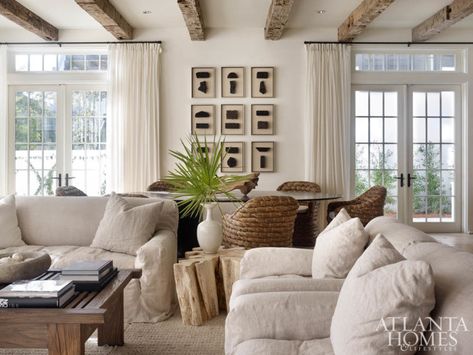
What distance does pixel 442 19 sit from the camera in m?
5.25

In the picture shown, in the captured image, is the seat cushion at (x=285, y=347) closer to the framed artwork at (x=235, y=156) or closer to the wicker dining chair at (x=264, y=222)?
the wicker dining chair at (x=264, y=222)

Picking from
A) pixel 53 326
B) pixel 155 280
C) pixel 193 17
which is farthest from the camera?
pixel 193 17

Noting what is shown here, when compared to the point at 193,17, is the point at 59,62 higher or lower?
lower

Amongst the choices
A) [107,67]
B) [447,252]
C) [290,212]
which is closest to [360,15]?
[290,212]

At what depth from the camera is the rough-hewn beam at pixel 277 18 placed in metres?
4.69

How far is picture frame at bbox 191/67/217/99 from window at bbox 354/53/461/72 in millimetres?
2055

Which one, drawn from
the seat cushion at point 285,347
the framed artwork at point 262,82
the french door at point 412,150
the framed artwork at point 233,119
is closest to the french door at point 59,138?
the framed artwork at point 233,119

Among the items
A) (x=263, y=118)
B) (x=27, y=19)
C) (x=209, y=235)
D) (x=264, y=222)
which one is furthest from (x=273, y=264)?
(x=27, y=19)

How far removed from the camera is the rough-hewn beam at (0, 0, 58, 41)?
191 inches

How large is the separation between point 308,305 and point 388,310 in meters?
0.54

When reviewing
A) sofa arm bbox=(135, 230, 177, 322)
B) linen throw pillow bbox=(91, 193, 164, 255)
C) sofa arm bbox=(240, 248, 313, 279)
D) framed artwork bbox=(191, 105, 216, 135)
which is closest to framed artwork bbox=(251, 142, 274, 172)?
framed artwork bbox=(191, 105, 216, 135)

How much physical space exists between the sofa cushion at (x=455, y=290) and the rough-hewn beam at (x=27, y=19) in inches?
196

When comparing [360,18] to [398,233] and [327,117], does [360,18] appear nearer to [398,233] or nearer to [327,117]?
[327,117]

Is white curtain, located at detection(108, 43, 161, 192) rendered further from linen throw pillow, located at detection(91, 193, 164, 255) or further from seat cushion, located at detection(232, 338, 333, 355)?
seat cushion, located at detection(232, 338, 333, 355)
